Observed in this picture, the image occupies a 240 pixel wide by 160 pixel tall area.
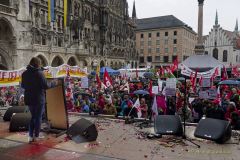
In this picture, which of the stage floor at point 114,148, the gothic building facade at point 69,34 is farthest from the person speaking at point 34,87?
the gothic building facade at point 69,34

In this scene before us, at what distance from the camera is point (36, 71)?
679cm

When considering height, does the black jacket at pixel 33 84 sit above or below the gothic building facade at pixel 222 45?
below

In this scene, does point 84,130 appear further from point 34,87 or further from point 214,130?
point 214,130

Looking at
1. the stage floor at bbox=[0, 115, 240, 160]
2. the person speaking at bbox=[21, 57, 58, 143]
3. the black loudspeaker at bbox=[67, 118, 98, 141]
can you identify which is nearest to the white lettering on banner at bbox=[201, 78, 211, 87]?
the stage floor at bbox=[0, 115, 240, 160]

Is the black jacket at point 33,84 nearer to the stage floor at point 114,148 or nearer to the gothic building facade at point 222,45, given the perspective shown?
the stage floor at point 114,148

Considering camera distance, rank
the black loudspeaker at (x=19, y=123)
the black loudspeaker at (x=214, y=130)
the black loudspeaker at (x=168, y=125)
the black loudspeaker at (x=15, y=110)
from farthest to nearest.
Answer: the black loudspeaker at (x=15, y=110), the black loudspeaker at (x=19, y=123), the black loudspeaker at (x=168, y=125), the black loudspeaker at (x=214, y=130)

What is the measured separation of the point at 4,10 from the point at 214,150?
29921 millimetres

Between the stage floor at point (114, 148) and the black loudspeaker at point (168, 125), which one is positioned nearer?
the stage floor at point (114, 148)

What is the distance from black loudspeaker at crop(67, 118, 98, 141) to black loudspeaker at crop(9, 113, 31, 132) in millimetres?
1694

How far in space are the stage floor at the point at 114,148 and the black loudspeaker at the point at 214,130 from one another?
0.60ft

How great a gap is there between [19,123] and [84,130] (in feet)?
7.85

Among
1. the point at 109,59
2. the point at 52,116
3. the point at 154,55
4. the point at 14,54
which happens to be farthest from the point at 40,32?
the point at 154,55

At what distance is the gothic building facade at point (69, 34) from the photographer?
106 ft

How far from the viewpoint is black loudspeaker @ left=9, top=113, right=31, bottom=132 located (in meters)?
8.16
